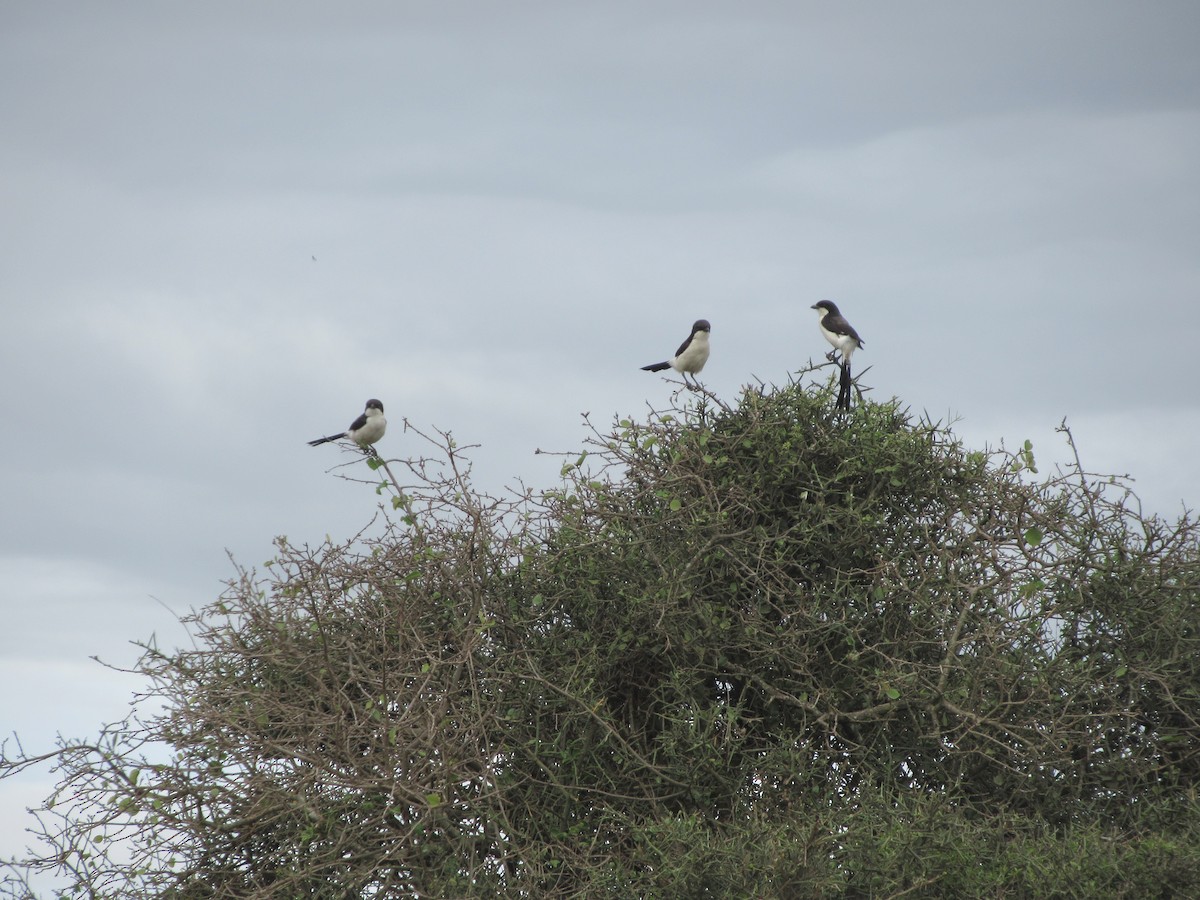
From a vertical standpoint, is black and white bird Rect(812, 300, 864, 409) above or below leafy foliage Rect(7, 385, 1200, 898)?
above

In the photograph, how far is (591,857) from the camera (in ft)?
25.4

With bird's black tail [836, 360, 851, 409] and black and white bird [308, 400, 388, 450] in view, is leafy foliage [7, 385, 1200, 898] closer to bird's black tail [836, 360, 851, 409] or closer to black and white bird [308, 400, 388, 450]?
bird's black tail [836, 360, 851, 409]

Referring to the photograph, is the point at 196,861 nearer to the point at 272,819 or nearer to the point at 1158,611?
the point at 272,819

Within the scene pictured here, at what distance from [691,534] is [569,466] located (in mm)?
1242

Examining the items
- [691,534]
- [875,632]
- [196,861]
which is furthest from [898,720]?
[196,861]

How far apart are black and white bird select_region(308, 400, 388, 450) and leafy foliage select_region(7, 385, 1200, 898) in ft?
11.1

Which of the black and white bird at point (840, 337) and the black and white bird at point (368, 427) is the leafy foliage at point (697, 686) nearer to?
the black and white bird at point (840, 337)

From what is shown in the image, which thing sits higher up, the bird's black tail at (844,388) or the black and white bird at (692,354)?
the black and white bird at (692,354)

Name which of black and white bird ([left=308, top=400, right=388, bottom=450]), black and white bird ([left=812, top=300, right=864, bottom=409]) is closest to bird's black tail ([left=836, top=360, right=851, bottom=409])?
black and white bird ([left=812, top=300, right=864, bottom=409])

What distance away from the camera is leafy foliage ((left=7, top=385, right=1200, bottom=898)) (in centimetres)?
759

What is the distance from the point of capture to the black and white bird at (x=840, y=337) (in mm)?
9086

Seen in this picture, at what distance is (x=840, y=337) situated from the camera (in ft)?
34.0

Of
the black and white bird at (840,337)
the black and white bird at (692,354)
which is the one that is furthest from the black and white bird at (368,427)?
the black and white bird at (840,337)

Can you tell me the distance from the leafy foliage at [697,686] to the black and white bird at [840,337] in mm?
265
